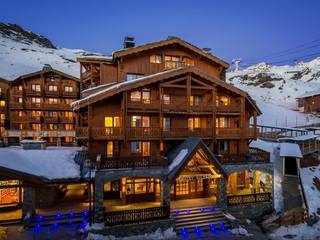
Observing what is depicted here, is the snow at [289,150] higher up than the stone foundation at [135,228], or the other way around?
the snow at [289,150]

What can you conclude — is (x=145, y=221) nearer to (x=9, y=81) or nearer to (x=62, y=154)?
(x=62, y=154)

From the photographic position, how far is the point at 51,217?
18438 mm

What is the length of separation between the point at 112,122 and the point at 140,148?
386 centimetres

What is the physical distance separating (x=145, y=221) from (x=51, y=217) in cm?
751

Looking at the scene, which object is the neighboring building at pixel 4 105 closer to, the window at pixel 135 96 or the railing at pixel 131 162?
the window at pixel 135 96

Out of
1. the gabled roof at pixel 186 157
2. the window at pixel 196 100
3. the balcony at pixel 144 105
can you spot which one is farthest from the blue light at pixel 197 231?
the window at pixel 196 100

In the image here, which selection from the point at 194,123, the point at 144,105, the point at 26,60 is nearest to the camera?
the point at 144,105

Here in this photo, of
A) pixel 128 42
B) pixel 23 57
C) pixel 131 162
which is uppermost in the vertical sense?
pixel 23 57

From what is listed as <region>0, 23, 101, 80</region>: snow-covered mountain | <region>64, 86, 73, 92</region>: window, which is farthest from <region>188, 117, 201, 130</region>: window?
<region>0, 23, 101, 80</region>: snow-covered mountain

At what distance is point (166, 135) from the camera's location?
22.9 m

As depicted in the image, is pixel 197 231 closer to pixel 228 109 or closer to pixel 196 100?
pixel 228 109

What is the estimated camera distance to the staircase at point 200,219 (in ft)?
62.0

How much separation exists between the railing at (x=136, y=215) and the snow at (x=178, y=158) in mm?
3456

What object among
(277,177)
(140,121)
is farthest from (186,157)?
(277,177)
